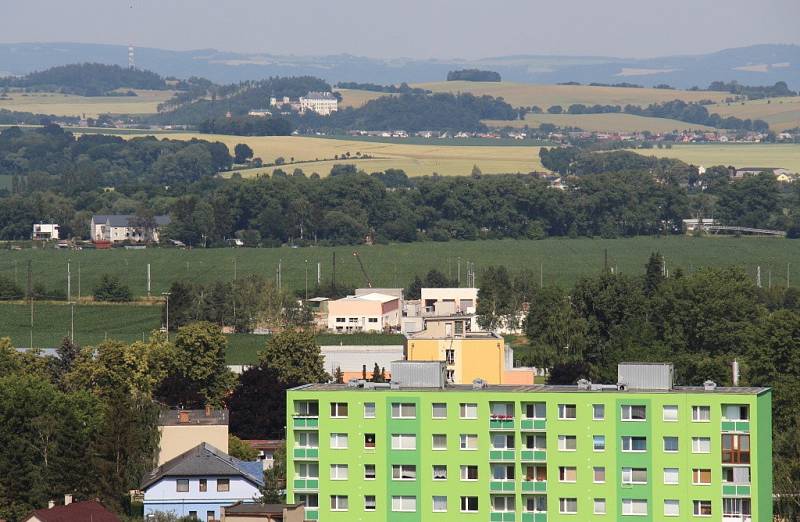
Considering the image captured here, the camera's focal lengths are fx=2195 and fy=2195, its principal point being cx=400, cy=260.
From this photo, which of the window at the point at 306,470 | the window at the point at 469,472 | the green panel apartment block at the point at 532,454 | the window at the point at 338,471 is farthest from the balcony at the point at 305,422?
the window at the point at 469,472

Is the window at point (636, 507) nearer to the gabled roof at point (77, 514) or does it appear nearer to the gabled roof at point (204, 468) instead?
the gabled roof at point (77, 514)

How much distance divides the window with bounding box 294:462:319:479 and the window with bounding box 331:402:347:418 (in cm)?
106

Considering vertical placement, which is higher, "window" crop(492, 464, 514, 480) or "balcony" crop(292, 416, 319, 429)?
"balcony" crop(292, 416, 319, 429)

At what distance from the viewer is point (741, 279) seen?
92.1m

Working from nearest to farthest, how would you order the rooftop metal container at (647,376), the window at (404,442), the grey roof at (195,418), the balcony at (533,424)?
the balcony at (533,424) → the window at (404,442) → the rooftop metal container at (647,376) → the grey roof at (195,418)

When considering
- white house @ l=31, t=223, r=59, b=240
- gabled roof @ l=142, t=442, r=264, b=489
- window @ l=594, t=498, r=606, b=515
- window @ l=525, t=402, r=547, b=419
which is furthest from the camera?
white house @ l=31, t=223, r=59, b=240

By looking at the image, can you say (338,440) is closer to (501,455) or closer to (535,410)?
(501,455)

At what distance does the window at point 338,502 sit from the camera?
141 ft

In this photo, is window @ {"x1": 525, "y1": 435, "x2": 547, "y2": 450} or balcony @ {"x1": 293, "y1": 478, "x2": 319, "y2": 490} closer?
window @ {"x1": 525, "y1": 435, "x2": 547, "y2": 450}

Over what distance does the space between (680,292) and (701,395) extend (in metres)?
42.2

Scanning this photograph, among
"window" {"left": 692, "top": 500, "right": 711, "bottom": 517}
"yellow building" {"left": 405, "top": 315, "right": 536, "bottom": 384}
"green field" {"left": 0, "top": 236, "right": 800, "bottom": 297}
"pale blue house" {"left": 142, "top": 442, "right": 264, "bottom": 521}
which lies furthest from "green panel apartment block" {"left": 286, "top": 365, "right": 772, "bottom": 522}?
"green field" {"left": 0, "top": 236, "right": 800, "bottom": 297}

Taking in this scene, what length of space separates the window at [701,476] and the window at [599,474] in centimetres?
175

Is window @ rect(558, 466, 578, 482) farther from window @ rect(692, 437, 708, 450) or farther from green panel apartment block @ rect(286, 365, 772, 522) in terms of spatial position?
window @ rect(692, 437, 708, 450)

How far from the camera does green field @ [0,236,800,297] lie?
129000 mm
